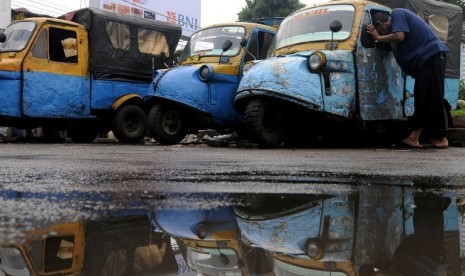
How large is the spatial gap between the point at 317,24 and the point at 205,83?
5.77 ft

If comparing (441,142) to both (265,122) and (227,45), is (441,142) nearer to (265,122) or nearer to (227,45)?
(265,122)

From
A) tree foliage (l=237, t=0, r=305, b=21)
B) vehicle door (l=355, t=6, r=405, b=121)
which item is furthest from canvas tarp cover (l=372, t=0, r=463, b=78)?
tree foliage (l=237, t=0, r=305, b=21)

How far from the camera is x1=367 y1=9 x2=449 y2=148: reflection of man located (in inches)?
223

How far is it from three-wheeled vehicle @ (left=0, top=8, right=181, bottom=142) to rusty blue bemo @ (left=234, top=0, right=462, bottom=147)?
3260mm

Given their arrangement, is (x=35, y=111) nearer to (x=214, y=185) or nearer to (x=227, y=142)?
(x=227, y=142)

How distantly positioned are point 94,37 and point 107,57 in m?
0.41

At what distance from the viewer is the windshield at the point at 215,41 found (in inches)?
286

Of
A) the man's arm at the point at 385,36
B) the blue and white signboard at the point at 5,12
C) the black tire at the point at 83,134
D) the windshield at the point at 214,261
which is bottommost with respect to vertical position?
the black tire at the point at 83,134

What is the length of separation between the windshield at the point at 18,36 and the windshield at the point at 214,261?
294 inches

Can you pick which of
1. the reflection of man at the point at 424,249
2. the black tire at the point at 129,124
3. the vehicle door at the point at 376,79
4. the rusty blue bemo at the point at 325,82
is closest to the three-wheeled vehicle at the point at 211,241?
the reflection of man at the point at 424,249

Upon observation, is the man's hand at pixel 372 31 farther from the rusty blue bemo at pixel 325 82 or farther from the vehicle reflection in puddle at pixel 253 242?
the vehicle reflection in puddle at pixel 253 242

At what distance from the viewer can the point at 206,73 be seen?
6703 millimetres

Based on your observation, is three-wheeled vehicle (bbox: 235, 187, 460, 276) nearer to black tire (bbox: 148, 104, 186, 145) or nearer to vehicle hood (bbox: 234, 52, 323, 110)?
vehicle hood (bbox: 234, 52, 323, 110)

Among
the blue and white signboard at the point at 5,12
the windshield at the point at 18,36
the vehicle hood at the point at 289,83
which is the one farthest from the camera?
the blue and white signboard at the point at 5,12
